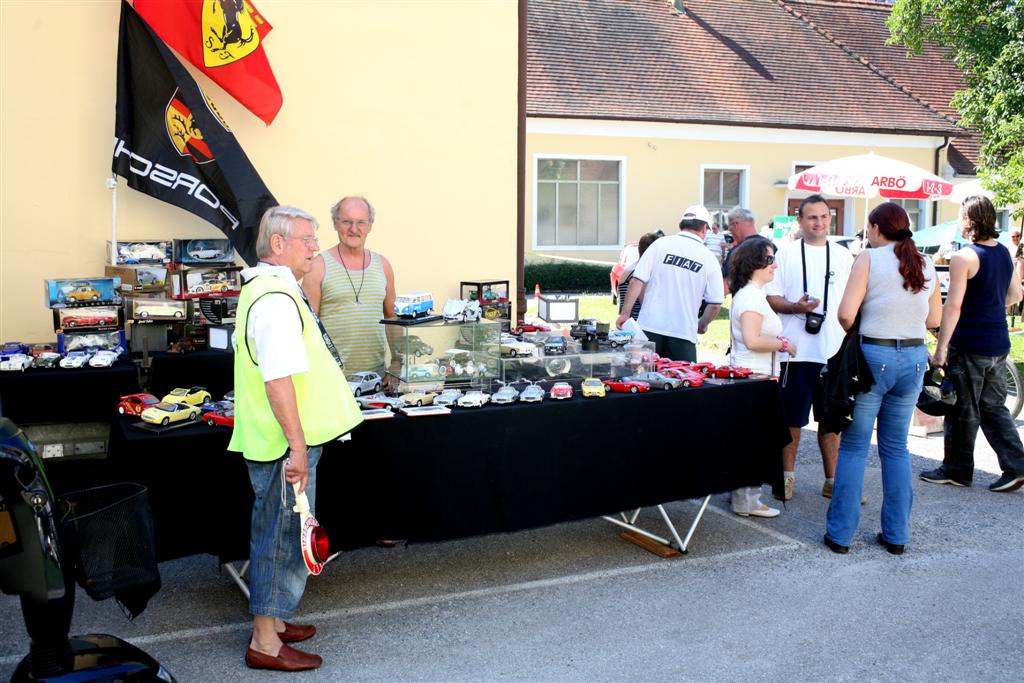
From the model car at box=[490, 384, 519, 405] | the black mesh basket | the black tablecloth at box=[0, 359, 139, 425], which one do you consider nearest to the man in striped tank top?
the model car at box=[490, 384, 519, 405]

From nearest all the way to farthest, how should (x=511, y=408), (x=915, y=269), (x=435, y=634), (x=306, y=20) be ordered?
1. (x=435, y=634)
2. (x=511, y=408)
3. (x=915, y=269)
4. (x=306, y=20)

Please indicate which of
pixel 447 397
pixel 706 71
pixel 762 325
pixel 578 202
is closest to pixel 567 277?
pixel 578 202

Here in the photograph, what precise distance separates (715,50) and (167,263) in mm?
19344

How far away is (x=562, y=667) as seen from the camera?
11.8ft

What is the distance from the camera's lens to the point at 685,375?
474 centimetres

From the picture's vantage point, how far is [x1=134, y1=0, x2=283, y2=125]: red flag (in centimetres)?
580

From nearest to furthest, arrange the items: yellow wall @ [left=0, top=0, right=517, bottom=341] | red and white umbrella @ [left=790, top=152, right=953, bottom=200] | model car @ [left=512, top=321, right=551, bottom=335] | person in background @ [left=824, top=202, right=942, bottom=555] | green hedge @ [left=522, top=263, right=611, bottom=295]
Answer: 1. person in background @ [left=824, top=202, right=942, bottom=555]
2. model car @ [left=512, top=321, right=551, bottom=335]
3. yellow wall @ [left=0, top=0, right=517, bottom=341]
4. red and white umbrella @ [left=790, top=152, right=953, bottom=200]
5. green hedge @ [left=522, top=263, right=611, bottom=295]

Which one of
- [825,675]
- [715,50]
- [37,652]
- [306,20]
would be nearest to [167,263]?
[306,20]

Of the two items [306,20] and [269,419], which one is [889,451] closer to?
[269,419]

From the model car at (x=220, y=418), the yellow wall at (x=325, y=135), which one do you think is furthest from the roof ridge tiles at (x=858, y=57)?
the model car at (x=220, y=418)

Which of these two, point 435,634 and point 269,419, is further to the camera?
point 435,634

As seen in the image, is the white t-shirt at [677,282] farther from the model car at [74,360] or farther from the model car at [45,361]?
the model car at [45,361]

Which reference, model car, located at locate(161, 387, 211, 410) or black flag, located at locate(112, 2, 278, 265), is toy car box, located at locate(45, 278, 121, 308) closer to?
black flag, located at locate(112, 2, 278, 265)

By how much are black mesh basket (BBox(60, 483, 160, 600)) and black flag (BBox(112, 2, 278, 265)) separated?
356 centimetres
